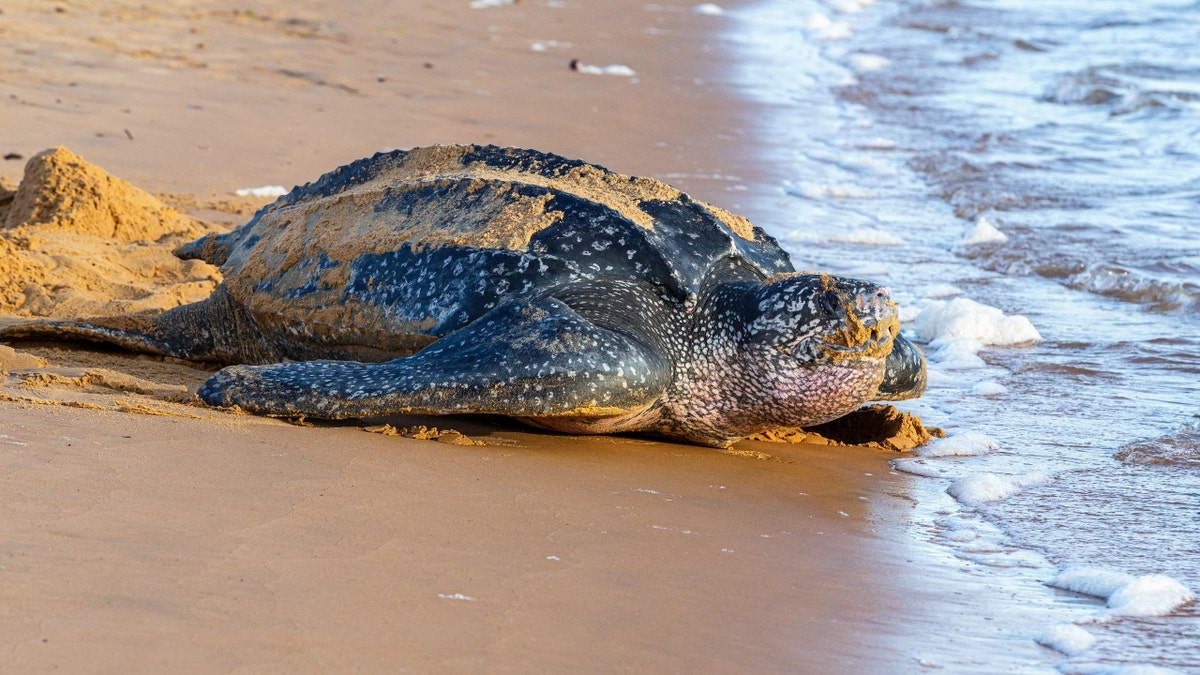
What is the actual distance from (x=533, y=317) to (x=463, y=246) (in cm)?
43

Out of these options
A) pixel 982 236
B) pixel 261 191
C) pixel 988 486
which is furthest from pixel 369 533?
pixel 982 236

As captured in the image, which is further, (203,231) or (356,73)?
(356,73)

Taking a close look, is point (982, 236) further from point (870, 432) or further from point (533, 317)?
point (533, 317)

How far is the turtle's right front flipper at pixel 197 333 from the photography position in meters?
Result: 4.14

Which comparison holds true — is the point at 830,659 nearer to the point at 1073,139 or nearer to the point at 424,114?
Result: the point at 424,114

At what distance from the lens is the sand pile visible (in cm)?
452

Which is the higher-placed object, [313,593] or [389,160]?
[389,160]

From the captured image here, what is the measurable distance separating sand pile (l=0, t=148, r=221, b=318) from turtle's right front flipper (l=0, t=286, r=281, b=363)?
0.26m

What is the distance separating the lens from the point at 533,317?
338cm

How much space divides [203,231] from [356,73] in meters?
4.39

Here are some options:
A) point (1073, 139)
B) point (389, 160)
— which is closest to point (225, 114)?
point (389, 160)

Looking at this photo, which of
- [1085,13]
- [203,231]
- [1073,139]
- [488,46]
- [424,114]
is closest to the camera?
[203,231]

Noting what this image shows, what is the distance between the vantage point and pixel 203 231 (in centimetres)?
545

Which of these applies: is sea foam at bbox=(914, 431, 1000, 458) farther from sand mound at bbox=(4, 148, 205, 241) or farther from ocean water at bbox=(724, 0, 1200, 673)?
sand mound at bbox=(4, 148, 205, 241)
